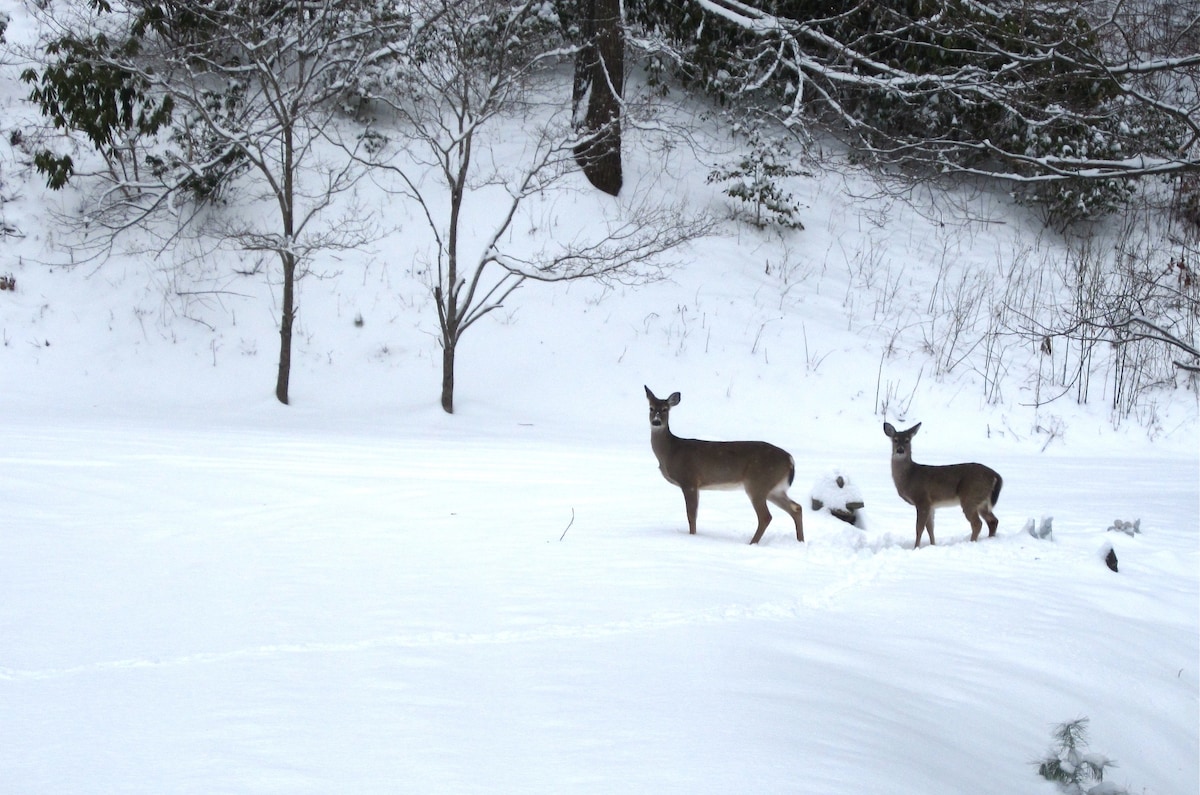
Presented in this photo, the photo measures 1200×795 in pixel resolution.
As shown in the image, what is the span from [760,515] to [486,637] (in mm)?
2985

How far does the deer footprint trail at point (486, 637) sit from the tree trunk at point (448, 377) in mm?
9087

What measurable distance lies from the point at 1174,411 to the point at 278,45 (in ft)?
44.2

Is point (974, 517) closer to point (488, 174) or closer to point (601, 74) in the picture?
point (601, 74)

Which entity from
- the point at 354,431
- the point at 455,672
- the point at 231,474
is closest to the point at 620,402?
the point at 354,431

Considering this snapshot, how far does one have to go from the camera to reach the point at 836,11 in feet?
64.6

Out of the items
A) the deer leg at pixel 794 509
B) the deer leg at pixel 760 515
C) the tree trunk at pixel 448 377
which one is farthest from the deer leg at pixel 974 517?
the tree trunk at pixel 448 377

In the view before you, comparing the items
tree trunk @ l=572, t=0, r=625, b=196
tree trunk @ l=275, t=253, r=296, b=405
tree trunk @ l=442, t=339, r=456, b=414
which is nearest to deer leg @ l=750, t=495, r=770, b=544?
tree trunk @ l=442, t=339, r=456, b=414

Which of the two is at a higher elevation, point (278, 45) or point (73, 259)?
point (278, 45)

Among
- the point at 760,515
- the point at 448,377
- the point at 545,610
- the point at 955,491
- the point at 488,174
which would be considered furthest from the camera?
the point at 488,174

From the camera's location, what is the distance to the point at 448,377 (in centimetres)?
1384

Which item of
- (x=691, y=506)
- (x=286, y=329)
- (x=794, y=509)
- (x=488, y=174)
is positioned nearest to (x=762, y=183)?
(x=488, y=174)

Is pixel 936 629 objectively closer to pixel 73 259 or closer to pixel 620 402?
pixel 620 402

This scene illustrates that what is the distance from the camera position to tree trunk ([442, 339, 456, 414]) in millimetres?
13695

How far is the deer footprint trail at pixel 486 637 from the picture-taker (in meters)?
3.29
